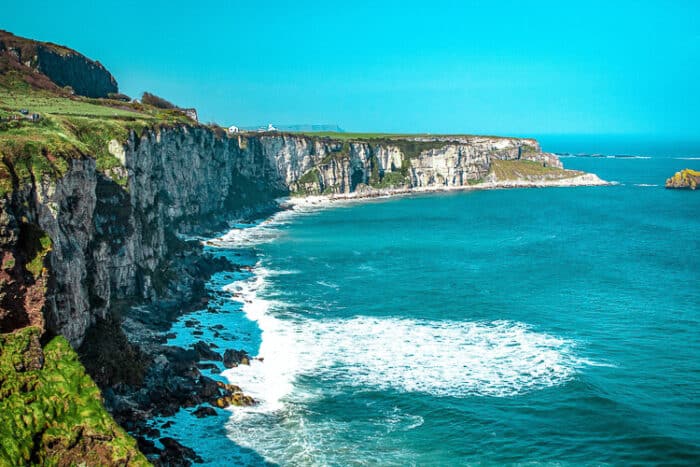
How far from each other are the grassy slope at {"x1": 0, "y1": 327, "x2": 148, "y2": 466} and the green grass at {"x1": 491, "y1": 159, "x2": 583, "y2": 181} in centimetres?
16814

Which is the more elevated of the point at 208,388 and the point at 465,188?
the point at 465,188

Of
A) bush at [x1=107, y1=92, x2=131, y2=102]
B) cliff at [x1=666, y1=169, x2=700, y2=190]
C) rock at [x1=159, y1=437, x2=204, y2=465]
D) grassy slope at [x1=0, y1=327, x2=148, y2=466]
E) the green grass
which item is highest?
bush at [x1=107, y1=92, x2=131, y2=102]

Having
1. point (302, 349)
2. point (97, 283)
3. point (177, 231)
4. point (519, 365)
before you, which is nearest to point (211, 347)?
point (302, 349)

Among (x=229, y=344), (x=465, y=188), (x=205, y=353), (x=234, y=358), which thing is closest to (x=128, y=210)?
(x=229, y=344)

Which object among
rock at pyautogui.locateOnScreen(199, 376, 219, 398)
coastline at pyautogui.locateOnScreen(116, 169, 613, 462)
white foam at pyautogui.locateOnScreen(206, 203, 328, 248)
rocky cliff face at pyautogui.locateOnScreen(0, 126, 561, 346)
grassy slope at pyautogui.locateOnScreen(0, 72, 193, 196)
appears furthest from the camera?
white foam at pyautogui.locateOnScreen(206, 203, 328, 248)

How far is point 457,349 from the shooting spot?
47.1 meters

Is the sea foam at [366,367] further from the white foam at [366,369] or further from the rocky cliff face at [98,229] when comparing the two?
the rocky cliff face at [98,229]

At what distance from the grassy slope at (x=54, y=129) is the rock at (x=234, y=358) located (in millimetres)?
15261

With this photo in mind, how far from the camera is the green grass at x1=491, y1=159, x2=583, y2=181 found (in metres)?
187

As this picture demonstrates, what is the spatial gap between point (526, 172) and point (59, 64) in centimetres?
12618

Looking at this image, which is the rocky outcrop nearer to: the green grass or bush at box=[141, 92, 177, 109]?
bush at box=[141, 92, 177, 109]

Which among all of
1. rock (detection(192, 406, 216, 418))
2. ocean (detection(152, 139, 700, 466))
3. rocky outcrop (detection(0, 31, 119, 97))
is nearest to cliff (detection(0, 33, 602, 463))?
rocky outcrop (detection(0, 31, 119, 97))

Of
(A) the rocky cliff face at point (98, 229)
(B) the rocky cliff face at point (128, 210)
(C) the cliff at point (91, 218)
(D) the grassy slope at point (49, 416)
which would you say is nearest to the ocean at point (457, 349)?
(C) the cliff at point (91, 218)

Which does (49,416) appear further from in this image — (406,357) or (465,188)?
(465,188)
